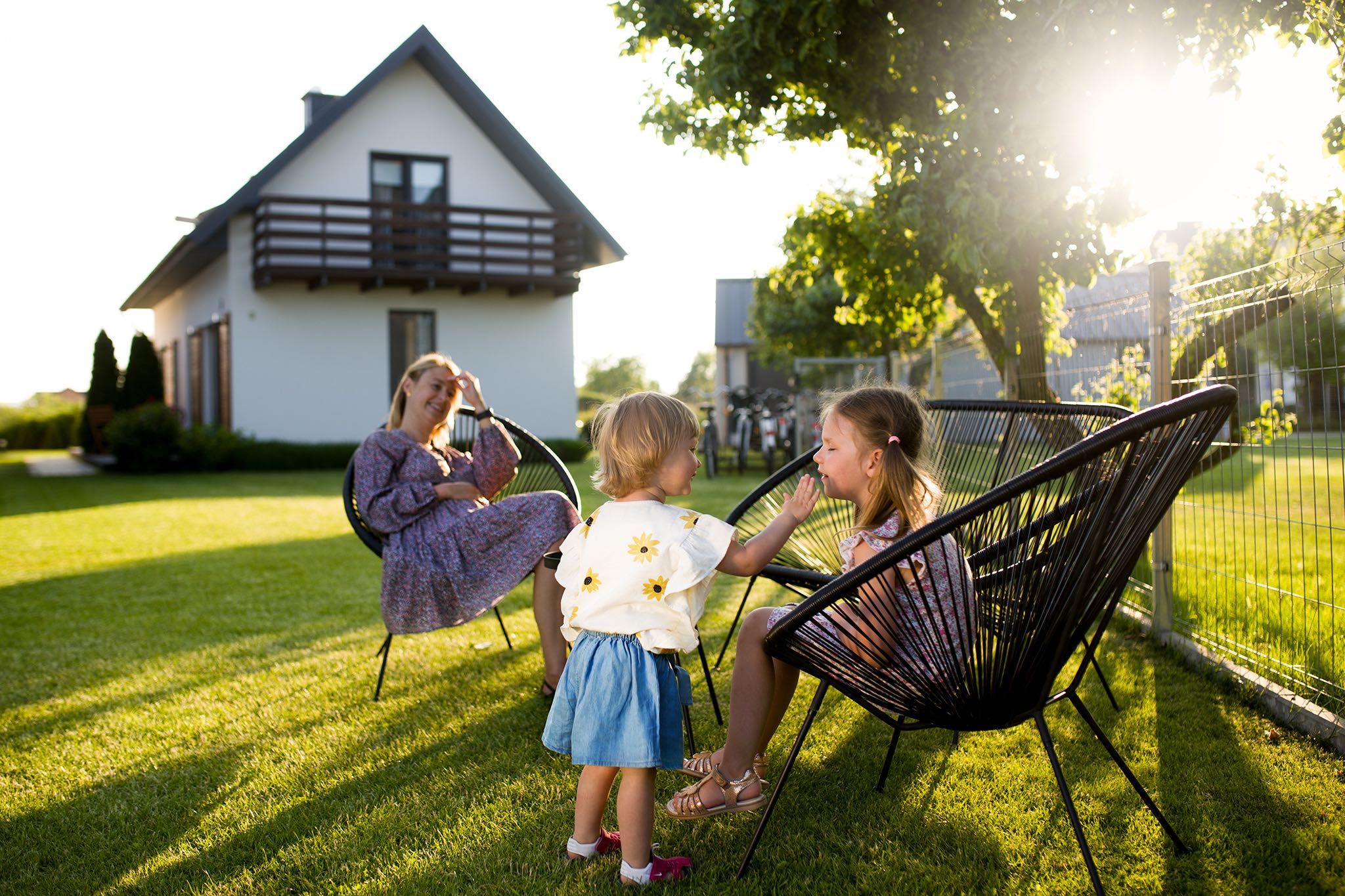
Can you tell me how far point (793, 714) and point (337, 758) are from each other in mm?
1370

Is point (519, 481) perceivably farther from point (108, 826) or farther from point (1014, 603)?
point (1014, 603)

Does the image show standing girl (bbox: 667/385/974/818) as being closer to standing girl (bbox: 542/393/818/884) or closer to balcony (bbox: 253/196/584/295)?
standing girl (bbox: 542/393/818/884)

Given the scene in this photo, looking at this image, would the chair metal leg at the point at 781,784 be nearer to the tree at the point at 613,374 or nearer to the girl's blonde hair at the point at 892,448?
the girl's blonde hair at the point at 892,448

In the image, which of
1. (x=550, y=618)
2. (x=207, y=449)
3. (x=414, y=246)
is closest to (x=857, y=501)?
(x=550, y=618)

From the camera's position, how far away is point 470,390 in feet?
11.8

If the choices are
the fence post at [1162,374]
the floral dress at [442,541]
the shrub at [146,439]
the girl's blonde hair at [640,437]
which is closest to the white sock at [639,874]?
the girl's blonde hair at [640,437]

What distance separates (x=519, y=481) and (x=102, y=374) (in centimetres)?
1906

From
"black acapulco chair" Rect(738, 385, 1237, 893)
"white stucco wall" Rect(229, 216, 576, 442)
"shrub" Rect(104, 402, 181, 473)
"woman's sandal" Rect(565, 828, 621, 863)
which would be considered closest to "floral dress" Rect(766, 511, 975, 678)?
"black acapulco chair" Rect(738, 385, 1237, 893)

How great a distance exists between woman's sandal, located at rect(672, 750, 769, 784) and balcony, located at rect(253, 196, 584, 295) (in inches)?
535

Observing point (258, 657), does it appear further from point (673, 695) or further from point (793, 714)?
point (673, 695)

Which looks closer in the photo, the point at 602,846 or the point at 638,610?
the point at 638,610

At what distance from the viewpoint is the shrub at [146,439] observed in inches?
579

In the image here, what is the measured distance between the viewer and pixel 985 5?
187 inches

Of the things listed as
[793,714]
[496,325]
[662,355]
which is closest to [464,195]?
[496,325]
